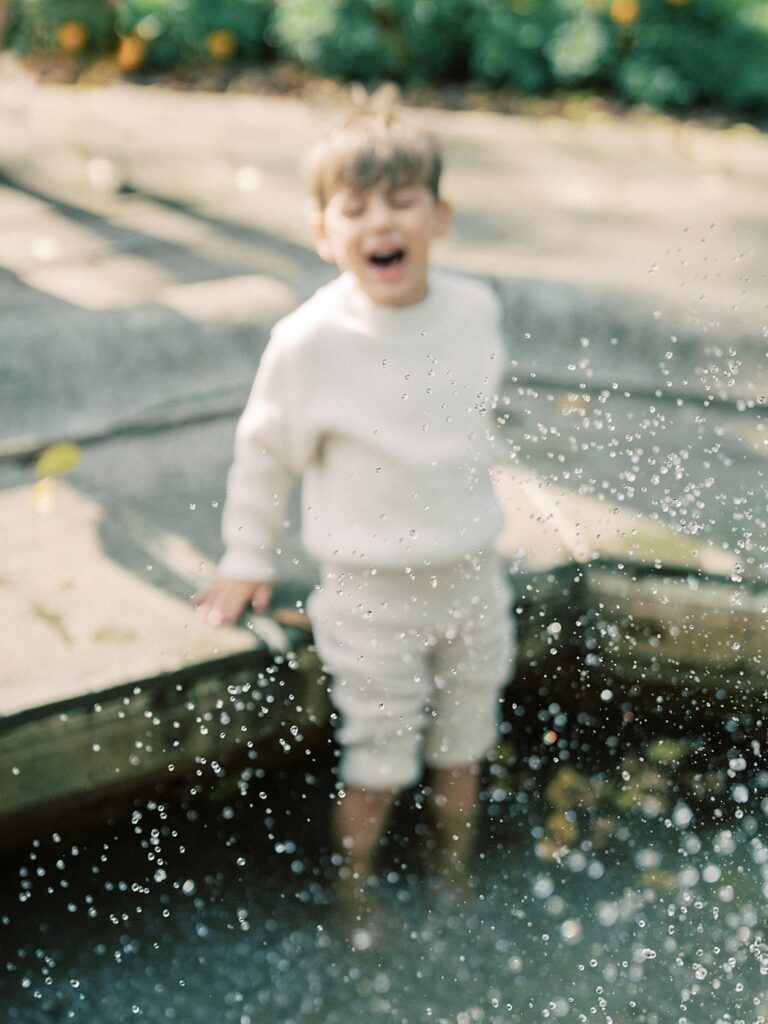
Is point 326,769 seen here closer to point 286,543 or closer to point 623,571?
point 286,543

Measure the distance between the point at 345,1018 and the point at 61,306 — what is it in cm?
226

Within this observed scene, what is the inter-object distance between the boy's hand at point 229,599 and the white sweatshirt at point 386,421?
19 centimetres

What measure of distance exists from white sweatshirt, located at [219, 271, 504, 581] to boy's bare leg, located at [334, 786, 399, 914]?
17.2 inches

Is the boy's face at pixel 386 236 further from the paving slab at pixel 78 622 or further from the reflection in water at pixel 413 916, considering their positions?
the reflection in water at pixel 413 916

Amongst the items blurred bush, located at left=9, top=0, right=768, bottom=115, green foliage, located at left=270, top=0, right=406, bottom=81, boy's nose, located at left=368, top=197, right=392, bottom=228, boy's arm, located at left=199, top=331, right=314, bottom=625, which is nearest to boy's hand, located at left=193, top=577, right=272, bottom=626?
boy's arm, located at left=199, top=331, right=314, bottom=625

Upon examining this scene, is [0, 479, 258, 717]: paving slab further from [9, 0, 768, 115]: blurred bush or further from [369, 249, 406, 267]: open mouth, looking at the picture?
[9, 0, 768, 115]: blurred bush

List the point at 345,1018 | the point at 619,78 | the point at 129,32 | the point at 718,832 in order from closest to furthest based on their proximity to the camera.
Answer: the point at 345,1018, the point at 718,832, the point at 619,78, the point at 129,32

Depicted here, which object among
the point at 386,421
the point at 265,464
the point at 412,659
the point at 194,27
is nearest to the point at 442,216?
the point at 386,421

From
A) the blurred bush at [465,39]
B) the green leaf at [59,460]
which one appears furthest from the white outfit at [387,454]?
the blurred bush at [465,39]

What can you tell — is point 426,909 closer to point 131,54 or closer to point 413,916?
point 413,916

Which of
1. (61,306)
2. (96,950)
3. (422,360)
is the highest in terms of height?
(422,360)

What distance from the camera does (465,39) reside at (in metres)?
6.97

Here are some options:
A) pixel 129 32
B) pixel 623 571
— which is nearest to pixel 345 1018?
pixel 623 571

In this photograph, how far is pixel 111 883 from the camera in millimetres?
2252
